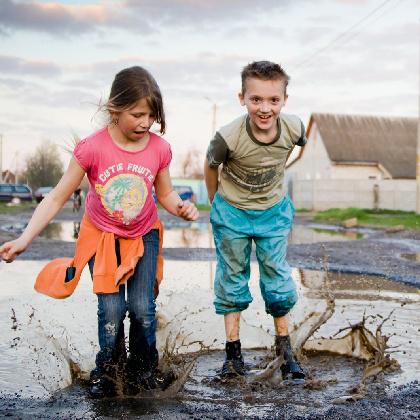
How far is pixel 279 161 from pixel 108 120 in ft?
3.48

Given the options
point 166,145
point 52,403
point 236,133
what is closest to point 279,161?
point 236,133

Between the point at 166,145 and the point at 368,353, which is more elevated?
the point at 166,145

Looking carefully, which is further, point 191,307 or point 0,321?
point 191,307

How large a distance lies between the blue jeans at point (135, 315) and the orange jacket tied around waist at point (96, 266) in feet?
0.19

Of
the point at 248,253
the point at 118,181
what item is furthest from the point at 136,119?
the point at 248,253

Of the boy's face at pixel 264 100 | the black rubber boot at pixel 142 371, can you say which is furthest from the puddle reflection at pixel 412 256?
the black rubber boot at pixel 142 371

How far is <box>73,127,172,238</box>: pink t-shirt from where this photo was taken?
3.88 m

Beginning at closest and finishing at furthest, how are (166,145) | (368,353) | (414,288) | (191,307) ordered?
1. (166,145)
2. (368,353)
3. (191,307)
4. (414,288)

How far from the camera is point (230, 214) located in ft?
14.6

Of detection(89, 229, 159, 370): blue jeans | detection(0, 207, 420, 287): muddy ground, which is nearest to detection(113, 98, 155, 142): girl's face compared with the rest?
detection(89, 229, 159, 370): blue jeans

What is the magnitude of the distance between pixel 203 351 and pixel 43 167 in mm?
82018

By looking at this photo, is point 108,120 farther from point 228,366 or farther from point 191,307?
point 191,307

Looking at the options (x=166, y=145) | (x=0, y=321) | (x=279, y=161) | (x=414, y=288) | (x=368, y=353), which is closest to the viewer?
(x=166, y=145)

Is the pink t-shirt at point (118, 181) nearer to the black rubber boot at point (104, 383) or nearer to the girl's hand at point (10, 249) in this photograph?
the girl's hand at point (10, 249)
